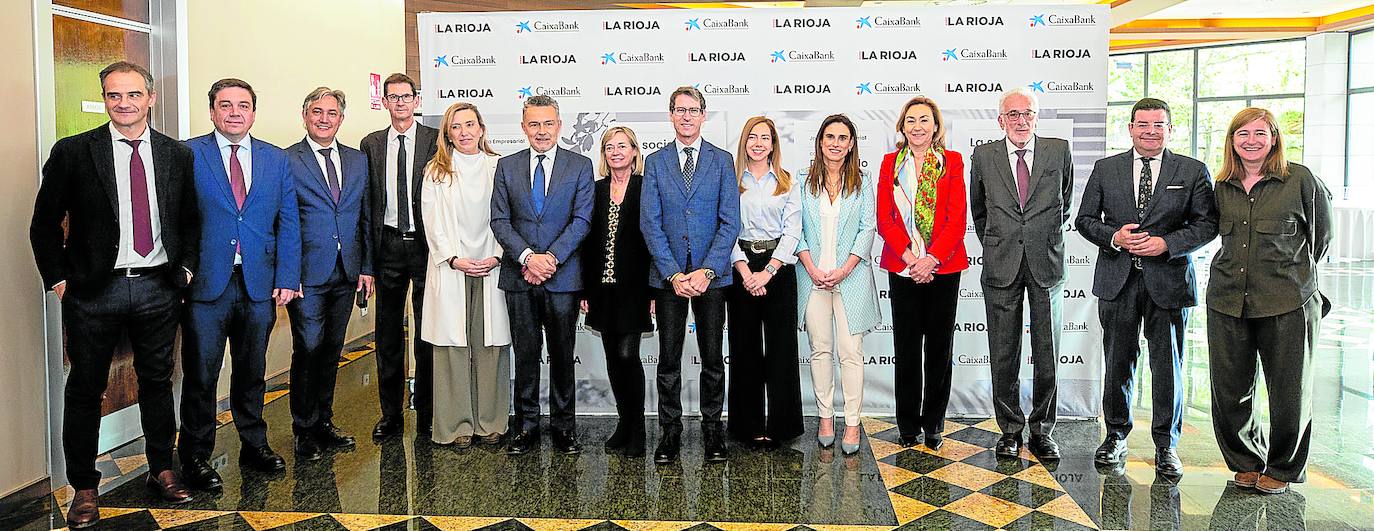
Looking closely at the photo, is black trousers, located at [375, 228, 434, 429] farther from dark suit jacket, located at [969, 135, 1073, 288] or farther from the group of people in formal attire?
dark suit jacket, located at [969, 135, 1073, 288]

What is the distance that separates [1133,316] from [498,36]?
328cm

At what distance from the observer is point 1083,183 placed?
513cm

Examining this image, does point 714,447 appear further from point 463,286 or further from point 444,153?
point 444,153

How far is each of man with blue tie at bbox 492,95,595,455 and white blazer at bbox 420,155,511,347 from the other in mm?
104

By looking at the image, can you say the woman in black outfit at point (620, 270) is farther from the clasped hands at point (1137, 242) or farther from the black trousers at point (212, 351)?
the clasped hands at point (1137, 242)

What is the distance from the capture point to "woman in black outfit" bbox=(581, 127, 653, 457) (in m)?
4.39

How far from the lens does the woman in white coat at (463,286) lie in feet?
14.8

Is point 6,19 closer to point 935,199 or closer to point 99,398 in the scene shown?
point 99,398

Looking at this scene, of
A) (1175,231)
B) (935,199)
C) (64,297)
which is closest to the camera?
(64,297)

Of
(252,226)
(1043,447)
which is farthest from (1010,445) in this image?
(252,226)

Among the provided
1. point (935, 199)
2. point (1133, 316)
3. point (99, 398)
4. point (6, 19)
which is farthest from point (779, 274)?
point (6, 19)

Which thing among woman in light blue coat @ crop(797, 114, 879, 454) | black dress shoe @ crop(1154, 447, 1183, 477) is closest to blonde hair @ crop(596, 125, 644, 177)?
woman in light blue coat @ crop(797, 114, 879, 454)

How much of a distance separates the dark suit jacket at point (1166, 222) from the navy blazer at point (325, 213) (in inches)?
126

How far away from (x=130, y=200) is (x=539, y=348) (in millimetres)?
1742
